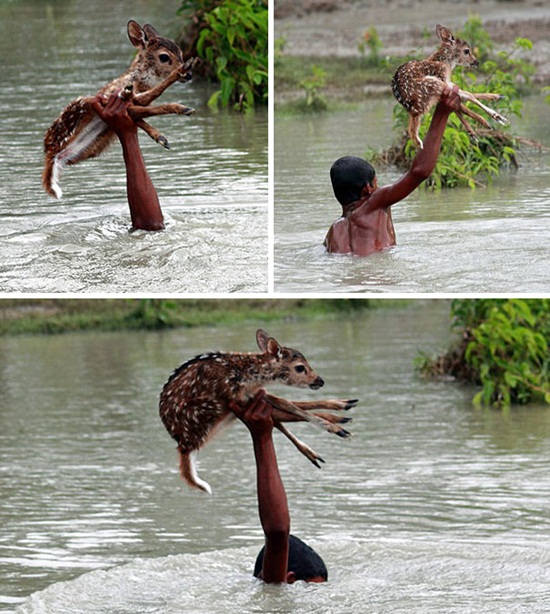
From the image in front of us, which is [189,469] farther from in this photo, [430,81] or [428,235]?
[428,235]

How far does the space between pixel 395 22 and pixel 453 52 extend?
12.1 metres

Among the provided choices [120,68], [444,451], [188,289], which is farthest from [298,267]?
[120,68]

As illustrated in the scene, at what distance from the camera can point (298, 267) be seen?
6355 millimetres

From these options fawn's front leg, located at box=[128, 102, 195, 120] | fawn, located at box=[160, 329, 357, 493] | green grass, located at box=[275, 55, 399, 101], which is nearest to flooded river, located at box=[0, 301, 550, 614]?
fawn, located at box=[160, 329, 357, 493]

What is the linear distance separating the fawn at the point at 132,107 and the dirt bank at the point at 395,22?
376 inches

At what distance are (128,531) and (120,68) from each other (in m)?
5.76

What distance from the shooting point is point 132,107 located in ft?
18.1

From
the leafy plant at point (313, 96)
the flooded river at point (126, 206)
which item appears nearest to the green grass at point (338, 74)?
the leafy plant at point (313, 96)

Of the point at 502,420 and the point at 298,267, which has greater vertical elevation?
the point at 298,267

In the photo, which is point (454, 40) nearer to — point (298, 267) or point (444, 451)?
point (298, 267)

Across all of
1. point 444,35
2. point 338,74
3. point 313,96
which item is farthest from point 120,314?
point 444,35

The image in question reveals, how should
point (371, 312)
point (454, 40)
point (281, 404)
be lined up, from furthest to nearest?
point (371, 312) < point (454, 40) < point (281, 404)

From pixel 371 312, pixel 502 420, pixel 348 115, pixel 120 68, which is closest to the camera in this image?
pixel 502 420

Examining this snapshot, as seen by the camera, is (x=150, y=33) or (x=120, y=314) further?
(x=120, y=314)
